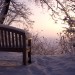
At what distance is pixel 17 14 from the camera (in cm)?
1656

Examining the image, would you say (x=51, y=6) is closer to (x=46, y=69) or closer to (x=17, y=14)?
(x=17, y=14)

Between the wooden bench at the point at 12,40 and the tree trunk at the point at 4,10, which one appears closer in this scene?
the wooden bench at the point at 12,40

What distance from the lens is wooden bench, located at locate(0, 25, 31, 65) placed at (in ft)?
22.8

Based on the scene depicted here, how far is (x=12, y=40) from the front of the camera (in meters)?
7.00

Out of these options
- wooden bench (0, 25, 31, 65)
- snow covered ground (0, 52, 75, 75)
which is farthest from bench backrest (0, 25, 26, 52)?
snow covered ground (0, 52, 75, 75)

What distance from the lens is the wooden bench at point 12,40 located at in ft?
22.8

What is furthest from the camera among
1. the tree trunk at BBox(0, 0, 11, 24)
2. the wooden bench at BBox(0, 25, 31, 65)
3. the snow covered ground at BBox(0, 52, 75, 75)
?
the tree trunk at BBox(0, 0, 11, 24)

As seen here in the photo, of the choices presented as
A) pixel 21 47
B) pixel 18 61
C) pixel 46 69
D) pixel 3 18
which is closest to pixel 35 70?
pixel 46 69

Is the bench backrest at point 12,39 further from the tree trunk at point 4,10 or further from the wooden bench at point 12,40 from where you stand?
the tree trunk at point 4,10

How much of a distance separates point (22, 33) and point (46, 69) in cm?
103

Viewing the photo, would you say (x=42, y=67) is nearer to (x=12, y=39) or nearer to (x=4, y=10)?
(x=12, y=39)

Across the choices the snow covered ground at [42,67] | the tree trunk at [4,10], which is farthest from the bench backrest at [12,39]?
the tree trunk at [4,10]

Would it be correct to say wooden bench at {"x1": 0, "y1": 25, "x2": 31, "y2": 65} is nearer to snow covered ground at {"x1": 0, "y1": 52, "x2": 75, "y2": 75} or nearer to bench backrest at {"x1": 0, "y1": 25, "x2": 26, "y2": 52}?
bench backrest at {"x1": 0, "y1": 25, "x2": 26, "y2": 52}

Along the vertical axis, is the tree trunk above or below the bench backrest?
above
